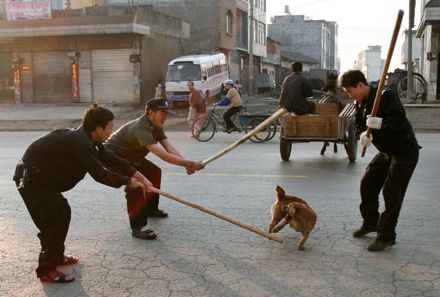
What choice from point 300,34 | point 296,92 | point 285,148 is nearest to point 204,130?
point 285,148

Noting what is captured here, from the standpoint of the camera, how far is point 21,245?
5109 millimetres

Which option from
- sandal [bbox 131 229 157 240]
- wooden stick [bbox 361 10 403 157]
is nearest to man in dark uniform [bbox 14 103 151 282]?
sandal [bbox 131 229 157 240]

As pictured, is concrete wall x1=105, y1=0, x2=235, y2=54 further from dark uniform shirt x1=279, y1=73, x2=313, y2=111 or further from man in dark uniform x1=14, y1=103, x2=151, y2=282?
man in dark uniform x1=14, y1=103, x2=151, y2=282

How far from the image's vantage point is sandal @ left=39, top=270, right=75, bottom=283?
417 cm

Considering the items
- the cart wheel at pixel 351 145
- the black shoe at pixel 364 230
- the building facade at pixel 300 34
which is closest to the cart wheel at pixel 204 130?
the cart wheel at pixel 351 145

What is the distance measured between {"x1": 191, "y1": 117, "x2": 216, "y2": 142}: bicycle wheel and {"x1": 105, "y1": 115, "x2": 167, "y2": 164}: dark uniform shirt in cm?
891

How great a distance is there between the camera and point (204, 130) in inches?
574

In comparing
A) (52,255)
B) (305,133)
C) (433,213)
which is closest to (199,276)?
(52,255)

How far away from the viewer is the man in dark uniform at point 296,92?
9.80m

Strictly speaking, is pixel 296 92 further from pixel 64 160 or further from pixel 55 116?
pixel 55 116

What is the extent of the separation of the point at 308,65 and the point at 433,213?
61.1m

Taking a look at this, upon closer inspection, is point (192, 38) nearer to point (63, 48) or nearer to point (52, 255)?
point (63, 48)

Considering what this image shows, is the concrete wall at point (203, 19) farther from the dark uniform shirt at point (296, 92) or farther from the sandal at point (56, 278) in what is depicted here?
the sandal at point (56, 278)

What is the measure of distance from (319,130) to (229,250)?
531 centimetres
